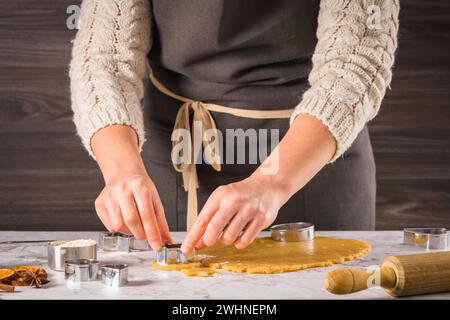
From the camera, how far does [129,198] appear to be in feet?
3.64

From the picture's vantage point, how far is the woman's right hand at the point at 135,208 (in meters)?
1.10

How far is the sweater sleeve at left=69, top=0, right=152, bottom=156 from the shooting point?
1293 millimetres

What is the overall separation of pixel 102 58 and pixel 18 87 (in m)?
0.95

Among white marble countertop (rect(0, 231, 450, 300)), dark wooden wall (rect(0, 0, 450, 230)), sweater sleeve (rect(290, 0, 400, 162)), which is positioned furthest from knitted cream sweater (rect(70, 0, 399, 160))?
dark wooden wall (rect(0, 0, 450, 230))

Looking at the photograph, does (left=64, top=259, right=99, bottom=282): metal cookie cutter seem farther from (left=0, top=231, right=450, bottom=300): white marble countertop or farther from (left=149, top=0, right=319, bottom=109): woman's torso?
(left=149, top=0, right=319, bottom=109): woman's torso

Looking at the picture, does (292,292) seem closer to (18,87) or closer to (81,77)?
(81,77)

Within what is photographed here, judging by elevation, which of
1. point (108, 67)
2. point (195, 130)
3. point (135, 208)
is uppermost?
point (108, 67)

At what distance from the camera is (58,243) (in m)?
1.12

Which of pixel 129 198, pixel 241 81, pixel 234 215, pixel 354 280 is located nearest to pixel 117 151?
pixel 129 198

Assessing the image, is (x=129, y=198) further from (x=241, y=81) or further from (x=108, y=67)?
(x=241, y=81)

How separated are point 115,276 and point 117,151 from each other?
1.00 feet

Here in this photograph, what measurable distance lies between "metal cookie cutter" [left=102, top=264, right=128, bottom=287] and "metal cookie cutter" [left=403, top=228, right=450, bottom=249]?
534 mm

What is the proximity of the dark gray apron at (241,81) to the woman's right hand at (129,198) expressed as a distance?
1.13 feet
